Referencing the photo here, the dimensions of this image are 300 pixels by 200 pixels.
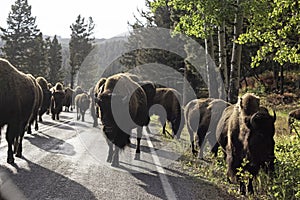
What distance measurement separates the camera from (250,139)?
6379 millimetres

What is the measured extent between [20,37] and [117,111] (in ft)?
171

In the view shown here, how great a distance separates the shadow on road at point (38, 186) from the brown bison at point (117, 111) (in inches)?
59.8

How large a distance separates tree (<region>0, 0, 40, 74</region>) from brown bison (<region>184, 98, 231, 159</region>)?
46392mm

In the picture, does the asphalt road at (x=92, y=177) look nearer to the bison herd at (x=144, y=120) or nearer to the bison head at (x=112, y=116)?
the bison herd at (x=144, y=120)

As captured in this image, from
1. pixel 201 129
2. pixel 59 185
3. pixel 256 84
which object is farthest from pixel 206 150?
pixel 256 84

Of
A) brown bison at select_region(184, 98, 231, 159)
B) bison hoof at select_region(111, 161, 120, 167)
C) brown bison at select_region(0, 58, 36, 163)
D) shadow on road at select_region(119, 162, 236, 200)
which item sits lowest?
shadow on road at select_region(119, 162, 236, 200)

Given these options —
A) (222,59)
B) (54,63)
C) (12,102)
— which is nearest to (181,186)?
(12,102)

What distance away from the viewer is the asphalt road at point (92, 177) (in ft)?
20.1

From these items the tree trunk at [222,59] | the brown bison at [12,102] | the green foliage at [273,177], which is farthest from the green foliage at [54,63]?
the green foliage at [273,177]

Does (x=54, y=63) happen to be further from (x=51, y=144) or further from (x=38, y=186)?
(x=38, y=186)

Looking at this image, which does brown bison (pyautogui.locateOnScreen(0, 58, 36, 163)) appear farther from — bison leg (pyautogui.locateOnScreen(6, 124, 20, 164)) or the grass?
the grass

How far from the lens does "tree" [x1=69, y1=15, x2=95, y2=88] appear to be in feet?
257

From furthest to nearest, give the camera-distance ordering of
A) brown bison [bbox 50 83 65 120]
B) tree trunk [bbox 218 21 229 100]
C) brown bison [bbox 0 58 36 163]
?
brown bison [bbox 50 83 65 120] < tree trunk [bbox 218 21 229 100] < brown bison [bbox 0 58 36 163]

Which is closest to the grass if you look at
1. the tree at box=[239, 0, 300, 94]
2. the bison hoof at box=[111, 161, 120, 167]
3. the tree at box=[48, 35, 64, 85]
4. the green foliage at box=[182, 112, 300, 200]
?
the green foliage at box=[182, 112, 300, 200]
